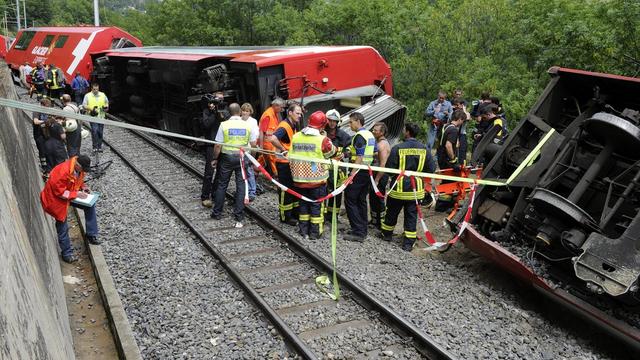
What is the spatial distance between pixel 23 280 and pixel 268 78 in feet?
22.3

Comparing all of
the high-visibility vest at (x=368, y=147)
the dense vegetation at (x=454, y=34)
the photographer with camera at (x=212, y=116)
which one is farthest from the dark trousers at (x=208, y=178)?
the dense vegetation at (x=454, y=34)

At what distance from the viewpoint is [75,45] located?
63.6ft

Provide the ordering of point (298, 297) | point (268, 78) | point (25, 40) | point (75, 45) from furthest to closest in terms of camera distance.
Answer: point (25, 40), point (75, 45), point (268, 78), point (298, 297)

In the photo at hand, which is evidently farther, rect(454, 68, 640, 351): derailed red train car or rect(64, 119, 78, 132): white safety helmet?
rect(64, 119, 78, 132): white safety helmet

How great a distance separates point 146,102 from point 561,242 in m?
12.6

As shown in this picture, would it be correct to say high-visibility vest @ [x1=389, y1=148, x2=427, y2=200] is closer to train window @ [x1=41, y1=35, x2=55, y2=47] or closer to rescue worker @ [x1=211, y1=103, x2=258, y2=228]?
rescue worker @ [x1=211, y1=103, x2=258, y2=228]

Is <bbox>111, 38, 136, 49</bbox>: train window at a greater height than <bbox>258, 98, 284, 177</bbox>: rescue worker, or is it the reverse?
<bbox>111, 38, 136, 49</bbox>: train window

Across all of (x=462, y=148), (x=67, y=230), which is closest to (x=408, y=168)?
(x=462, y=148)

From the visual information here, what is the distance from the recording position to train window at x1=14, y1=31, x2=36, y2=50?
80.8 ft

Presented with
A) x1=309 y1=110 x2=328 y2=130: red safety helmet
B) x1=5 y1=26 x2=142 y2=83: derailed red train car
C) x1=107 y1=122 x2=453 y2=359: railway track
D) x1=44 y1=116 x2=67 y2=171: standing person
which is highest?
x1=5 y1=26 x2=142 y2=83: derailed red train car

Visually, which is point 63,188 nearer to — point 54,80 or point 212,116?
point 212,116

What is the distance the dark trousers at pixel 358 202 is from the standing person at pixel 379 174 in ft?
0.83

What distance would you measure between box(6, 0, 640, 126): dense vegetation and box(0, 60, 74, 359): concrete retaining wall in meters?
7.32

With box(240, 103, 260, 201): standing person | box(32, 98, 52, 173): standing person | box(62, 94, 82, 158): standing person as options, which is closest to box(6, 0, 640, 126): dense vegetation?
box(240, 103, 260, 201): standing person
